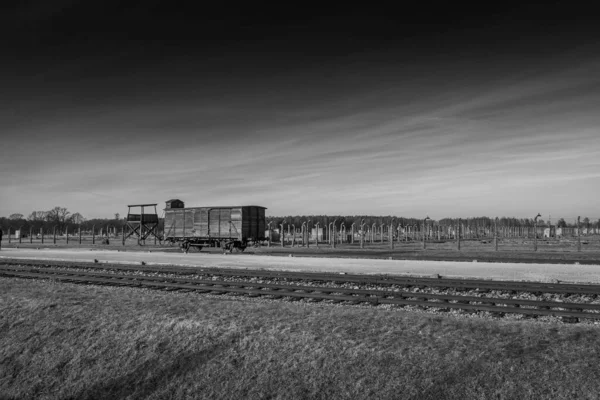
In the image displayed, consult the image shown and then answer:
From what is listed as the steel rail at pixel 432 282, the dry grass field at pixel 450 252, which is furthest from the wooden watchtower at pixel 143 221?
the steel rail at pixel 432 282

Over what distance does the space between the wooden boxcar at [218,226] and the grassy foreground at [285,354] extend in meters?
23.9

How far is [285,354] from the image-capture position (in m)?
8.79

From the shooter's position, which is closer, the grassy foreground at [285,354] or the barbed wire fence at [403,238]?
the grassy foreground at [285,354]

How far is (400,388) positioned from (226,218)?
3087 centimetres

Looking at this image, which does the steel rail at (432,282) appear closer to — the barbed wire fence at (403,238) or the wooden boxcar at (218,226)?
the wooden boxcar at (218,226)

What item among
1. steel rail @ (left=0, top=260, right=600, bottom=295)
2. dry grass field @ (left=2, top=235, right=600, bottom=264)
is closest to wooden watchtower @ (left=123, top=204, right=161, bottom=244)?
dry grass field @ (left=2, top=235, right=600, bottom=264)

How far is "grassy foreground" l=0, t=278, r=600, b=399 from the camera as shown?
7.31 m

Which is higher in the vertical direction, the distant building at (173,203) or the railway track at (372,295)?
the distant building at (173,203)

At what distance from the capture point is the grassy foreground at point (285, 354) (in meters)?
7.31

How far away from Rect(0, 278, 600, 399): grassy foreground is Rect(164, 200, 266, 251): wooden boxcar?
23869mm

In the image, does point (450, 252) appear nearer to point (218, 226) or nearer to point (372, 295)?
point (218, 226)

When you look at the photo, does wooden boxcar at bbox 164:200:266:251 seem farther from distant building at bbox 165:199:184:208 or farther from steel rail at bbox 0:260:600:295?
steel rail at bbox 0:260:600:295

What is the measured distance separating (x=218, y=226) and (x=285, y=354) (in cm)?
2948

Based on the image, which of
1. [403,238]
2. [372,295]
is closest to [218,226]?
[372,295]
